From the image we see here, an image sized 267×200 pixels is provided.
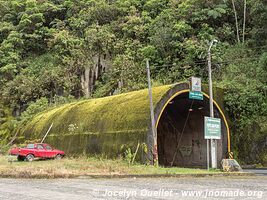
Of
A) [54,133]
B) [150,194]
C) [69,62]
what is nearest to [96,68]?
[69,62]

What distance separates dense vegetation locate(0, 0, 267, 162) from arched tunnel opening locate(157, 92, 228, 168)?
227cm

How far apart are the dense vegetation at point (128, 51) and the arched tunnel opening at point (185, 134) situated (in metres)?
2.27

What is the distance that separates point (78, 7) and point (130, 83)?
1966cm

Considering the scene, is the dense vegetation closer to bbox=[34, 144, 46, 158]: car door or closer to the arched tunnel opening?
the arched tunnel opening

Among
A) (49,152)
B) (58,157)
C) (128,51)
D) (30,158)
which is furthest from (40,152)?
(128,51)

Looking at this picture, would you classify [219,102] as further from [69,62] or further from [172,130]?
[69,62]

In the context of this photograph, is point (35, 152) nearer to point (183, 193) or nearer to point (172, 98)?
point (172, 98)

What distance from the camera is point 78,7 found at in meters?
50.8

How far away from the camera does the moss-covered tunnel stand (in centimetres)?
2216

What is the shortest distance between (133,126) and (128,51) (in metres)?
19.5

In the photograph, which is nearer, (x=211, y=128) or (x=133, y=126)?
(x=211, y=128)

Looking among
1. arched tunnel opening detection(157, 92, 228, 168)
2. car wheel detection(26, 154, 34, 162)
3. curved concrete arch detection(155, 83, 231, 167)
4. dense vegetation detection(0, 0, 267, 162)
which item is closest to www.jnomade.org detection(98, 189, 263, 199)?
curved concrete arch detection(155, 83, 231, 167)

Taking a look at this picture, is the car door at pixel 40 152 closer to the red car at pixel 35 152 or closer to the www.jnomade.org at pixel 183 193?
the red car at pixel 35 152

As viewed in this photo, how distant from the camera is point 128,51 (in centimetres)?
4038
